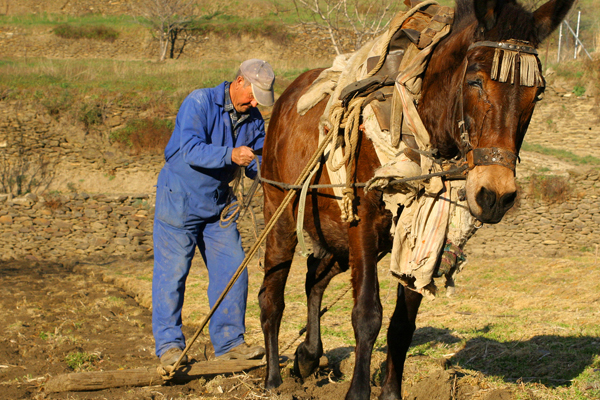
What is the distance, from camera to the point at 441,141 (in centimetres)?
291

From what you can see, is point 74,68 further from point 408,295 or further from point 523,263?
point 408,295

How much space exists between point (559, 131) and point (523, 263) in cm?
928

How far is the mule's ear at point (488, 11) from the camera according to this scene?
252 centimetres

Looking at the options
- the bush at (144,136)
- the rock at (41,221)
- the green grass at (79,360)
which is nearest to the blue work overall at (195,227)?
the green grass at (79,360)

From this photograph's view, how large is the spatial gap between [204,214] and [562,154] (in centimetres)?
1450

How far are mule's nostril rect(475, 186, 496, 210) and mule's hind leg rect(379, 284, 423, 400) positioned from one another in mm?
1243

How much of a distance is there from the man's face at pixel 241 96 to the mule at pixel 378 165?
22cm

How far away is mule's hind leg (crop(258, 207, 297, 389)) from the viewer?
419 cm

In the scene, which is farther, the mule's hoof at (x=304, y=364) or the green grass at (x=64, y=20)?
the green grass at (x=64, y=20)

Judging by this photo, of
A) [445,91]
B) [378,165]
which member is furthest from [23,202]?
[445,91]

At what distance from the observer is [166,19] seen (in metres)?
26.1

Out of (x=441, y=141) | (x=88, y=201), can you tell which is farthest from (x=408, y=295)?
(x=88, y=201)

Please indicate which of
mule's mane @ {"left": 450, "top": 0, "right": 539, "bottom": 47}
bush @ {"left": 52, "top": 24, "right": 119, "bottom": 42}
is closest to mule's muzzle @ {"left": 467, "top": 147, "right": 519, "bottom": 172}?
mule's mane @ {"left": 450, "top": 0, "right": 539, "bottom": 47}

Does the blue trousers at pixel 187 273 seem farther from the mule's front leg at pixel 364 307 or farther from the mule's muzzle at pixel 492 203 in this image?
the mule's muzzle at pixel 492 203
